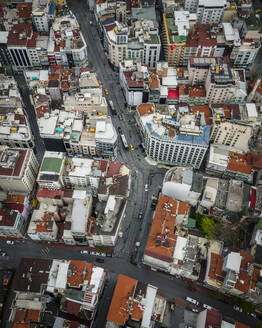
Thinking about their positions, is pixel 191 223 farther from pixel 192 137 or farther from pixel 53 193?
pixel 53 193

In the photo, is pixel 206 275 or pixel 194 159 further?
pixel 194 159

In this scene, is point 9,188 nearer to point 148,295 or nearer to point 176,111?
point 148,295

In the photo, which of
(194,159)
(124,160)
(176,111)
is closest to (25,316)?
(124,160)

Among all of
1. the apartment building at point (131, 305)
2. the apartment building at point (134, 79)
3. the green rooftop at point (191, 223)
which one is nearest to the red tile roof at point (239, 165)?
the green rooftop at point (191, 223)

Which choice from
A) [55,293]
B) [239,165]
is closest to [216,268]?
[239,165]

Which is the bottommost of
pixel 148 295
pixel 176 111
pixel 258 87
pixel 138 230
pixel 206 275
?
pixel 148 295
